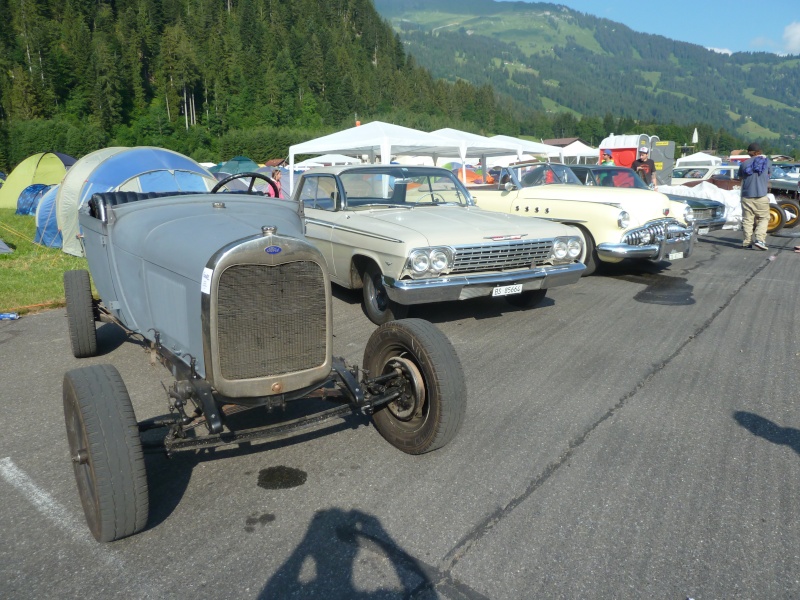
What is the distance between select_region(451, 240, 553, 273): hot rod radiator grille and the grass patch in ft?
17.5

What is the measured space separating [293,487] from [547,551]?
1.39 metres

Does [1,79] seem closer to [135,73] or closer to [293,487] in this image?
[135,73]

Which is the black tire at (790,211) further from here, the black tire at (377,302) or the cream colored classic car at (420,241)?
the black tire at (377,302)

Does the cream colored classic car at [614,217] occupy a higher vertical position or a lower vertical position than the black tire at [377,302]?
higher

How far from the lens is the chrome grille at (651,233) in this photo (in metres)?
8.27

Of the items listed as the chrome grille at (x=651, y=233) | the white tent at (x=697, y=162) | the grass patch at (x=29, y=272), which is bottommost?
the grass patch at (x=29, y=272)

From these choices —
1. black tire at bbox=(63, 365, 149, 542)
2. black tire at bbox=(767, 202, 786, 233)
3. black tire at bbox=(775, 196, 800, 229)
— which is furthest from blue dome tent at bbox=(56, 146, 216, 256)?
black tire at bbox=(775, 196, 800, 229)

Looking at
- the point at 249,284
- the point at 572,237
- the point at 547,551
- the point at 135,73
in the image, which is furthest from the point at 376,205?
the point at 135,73

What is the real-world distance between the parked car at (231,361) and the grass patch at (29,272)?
455 centimetres

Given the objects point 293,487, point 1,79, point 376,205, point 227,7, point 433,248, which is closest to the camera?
point 293,487

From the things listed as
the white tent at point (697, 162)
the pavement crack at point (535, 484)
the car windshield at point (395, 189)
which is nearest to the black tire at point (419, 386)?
the pavement crack at point (535, 484)

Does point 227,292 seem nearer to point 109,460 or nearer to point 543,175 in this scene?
point 109,460

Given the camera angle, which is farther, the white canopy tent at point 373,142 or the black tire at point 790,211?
the white canopy tent at point 373,142

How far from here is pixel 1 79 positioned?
6994cm
